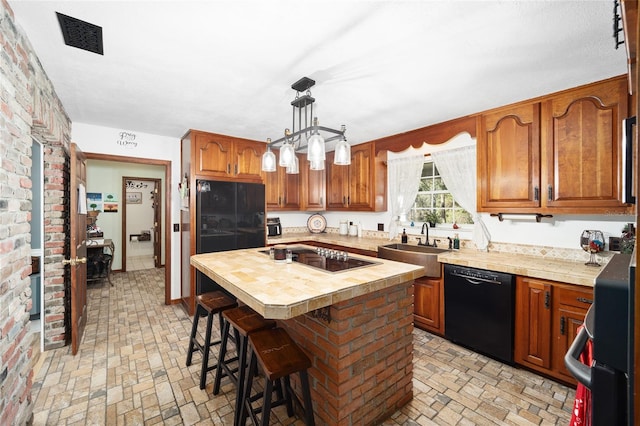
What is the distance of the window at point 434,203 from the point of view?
342cm

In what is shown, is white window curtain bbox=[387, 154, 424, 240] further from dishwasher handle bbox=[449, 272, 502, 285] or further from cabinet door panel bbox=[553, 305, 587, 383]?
cabinet door panel bbox=[553, 305, 587, 383]

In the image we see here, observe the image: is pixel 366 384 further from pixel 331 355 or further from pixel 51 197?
pixel 51 197

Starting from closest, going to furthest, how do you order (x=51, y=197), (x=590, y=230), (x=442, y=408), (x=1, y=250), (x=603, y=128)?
(x=1, y=250), (x=442, y=408), (x=603, y=128), (x=590, y=230), (x=51, y=197)

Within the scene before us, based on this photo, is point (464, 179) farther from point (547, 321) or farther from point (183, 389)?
point (183, 389)

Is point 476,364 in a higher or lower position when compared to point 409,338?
lower

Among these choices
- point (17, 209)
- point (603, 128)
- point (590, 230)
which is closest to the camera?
point (17, 209)

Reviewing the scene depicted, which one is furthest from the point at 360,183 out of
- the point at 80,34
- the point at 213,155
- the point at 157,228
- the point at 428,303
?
the point at 157,228

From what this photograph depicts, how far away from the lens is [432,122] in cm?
317

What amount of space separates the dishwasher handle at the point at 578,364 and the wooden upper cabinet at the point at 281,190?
12.9 feet

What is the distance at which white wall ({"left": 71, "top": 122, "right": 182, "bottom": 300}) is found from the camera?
11.0ft

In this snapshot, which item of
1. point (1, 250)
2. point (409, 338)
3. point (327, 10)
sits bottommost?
point (409, 338)

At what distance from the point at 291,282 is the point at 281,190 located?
311cm

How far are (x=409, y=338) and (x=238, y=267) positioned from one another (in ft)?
4.31

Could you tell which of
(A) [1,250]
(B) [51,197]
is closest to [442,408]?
(A) [1,250]
